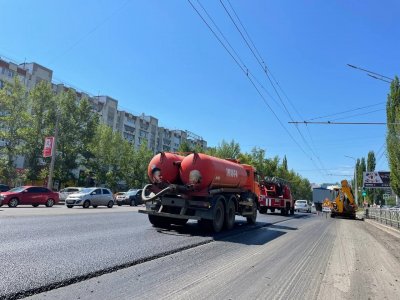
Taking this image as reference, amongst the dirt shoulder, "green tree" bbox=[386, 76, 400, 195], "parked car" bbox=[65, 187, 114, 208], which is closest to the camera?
the dirt shoulder

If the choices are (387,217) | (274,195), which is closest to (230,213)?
(387,217)

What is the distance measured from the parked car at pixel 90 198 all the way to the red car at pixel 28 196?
53.8 inches

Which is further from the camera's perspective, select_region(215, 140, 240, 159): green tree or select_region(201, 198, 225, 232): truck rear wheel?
select_region(215, 140, 240, 159): green tree

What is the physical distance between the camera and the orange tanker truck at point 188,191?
41.6 ft

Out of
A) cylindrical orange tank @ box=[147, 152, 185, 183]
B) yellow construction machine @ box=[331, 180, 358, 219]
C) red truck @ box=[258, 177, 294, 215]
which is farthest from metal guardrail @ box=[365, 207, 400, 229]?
cylindrical orange tank @ box=[147, 152, 185, 183]

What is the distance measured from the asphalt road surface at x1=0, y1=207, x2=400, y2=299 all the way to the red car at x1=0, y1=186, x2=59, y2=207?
15.3 metres

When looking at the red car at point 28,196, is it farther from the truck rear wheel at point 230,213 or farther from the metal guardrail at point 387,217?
the metal guardrail at point 387,217

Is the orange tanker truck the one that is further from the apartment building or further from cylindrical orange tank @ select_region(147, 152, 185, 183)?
the apartment building

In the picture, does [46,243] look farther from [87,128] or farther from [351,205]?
[87,128]

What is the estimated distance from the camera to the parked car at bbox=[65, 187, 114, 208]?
1087 inches

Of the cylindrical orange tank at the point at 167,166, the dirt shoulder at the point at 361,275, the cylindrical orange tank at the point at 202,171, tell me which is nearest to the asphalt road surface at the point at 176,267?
the dirt shoulder at the point at 361,275

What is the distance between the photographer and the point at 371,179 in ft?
175

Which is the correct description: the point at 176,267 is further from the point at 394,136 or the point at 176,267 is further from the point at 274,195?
the point at 394,136

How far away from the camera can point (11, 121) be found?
40250mm
